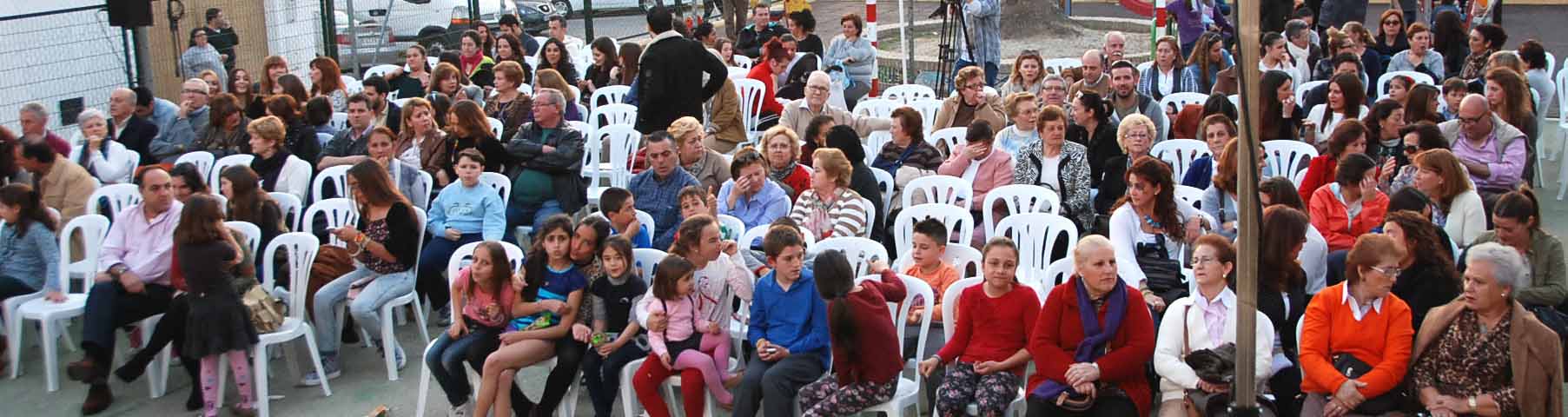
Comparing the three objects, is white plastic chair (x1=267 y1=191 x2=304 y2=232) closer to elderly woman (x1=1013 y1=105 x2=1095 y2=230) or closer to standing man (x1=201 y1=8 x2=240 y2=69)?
elderly woman (x1=1013 y1=105 x2=1095 y2=230)

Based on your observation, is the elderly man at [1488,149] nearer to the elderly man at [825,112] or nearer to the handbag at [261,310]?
the elderly man at [825,112]

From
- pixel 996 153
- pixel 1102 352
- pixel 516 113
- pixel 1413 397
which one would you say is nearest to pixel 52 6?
pixel 516 113

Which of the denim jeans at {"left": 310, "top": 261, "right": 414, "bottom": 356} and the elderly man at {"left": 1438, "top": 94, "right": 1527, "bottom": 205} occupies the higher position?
the elderly man at {"left": 1438, "top": 94, "right": 1527, "bottom": 205}

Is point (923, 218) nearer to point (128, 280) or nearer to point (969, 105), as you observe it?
point (969, 105)

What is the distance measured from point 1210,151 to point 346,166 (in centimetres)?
417

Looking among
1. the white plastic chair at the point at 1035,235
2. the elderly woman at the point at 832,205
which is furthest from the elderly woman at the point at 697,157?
the white plastic chair at the point at 1035,235

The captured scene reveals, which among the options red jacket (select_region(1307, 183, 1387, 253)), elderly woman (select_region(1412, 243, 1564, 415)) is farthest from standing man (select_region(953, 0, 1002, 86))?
elderly woman (select_region(1412, 243, 1564, 415))

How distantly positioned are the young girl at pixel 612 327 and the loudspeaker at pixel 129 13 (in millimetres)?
5268

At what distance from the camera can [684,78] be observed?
28.2 ft

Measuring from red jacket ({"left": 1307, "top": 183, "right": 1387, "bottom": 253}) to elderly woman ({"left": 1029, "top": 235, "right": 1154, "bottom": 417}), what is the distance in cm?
150

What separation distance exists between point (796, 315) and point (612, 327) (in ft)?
2.46

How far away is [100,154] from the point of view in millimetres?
7859

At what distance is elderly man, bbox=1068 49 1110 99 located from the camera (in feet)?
29.9

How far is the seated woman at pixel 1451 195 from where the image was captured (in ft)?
19.1
